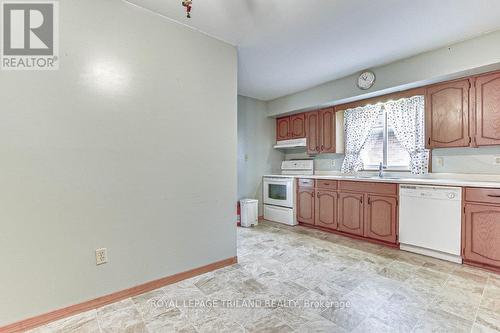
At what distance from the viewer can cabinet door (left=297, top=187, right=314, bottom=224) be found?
4070 mm

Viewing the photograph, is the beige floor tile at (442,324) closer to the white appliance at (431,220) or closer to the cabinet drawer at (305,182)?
the white appliance at (431,220)

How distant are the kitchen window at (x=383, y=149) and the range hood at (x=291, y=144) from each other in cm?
105

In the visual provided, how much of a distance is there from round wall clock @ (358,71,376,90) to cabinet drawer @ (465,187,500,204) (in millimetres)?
1711

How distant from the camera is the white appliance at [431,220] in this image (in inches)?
103

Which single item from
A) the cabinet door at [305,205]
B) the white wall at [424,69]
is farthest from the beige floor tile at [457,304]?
the white wall at [424,69]

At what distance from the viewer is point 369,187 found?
3322mm

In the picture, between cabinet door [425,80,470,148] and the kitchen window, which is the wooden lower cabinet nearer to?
the kitchen window

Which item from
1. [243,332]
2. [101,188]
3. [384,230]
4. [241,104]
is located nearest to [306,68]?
[241,104]

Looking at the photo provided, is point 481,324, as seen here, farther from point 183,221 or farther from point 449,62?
point 449,62

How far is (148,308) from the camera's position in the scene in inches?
71.2

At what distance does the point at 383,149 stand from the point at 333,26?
222cm

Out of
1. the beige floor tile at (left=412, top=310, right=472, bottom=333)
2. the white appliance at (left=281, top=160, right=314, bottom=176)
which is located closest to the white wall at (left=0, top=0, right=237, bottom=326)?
the beige floor tile at (left=412, top=310, right=472, bottom=333)

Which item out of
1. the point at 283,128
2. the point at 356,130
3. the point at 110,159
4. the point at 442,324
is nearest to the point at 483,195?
the point at 442,324

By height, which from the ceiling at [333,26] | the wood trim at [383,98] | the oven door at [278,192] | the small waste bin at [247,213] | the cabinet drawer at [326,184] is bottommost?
the small waste bin at [247,213]
